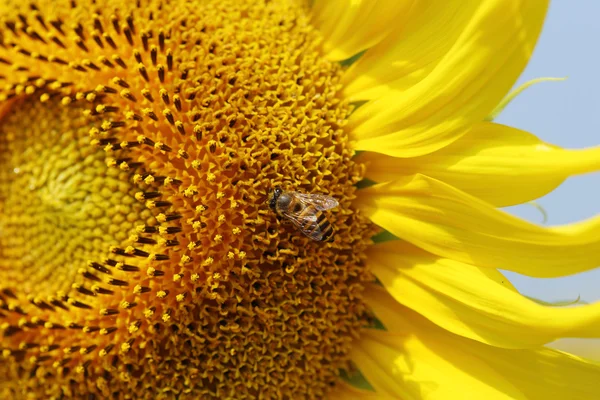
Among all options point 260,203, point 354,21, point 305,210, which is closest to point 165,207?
point 260,203

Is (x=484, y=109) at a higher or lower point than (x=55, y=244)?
higher

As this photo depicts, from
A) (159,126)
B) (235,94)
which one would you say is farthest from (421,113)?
(159,126)

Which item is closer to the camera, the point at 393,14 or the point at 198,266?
the point at 198,266

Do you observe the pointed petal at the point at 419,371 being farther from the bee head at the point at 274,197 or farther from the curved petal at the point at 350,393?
the bee head at the point at 274,197

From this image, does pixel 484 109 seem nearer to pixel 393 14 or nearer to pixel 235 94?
pixel 393 14

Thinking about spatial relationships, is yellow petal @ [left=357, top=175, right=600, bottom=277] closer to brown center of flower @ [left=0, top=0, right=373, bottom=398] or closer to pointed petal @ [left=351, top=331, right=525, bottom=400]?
brown center of flower @ [left=0, top=0, right=373, bottom=398]

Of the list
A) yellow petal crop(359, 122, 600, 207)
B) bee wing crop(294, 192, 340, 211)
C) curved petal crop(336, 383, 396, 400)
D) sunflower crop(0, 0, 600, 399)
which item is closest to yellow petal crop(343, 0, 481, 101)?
sunflower crop(0, 0, 600, 399)
